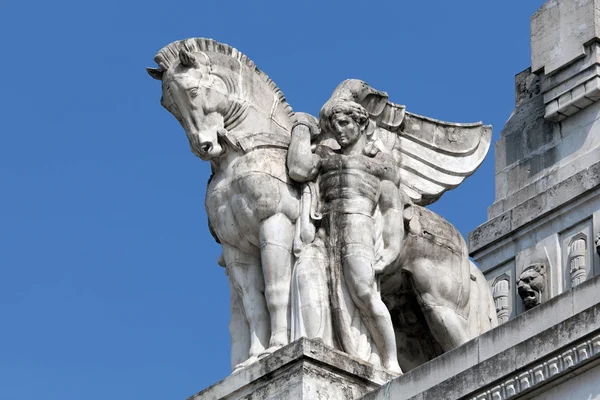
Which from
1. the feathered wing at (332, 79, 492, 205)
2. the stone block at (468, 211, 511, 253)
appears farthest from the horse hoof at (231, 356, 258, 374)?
the stone block at (468, 211, 511, 253)

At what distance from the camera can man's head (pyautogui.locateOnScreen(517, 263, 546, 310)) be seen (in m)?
27.7

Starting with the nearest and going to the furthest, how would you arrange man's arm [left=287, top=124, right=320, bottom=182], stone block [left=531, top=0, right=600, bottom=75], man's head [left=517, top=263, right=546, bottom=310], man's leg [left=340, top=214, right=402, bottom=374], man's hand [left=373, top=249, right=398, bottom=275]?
man's leg [left=340, top=214, right=402, bottom=374] → man's hand [left=373, top=249, right=398, bottom=275] → man's arm [left=287, top=124, right=320, bottom=182] → man's head [left=517, top=263, right=546, bottom=310] → stone block [left=531, top=0, right=600, bottom=75]

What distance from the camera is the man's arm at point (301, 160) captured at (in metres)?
22.8

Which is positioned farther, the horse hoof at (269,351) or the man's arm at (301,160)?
the man's arm at (301,160)

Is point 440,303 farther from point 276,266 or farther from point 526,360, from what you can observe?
point 526,360

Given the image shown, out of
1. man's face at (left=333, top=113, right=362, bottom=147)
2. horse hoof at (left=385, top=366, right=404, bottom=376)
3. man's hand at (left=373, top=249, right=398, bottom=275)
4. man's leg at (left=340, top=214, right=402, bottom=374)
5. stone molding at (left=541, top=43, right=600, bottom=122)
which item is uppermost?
stone molding at (left=541, top=43, right=600, bottom=122)

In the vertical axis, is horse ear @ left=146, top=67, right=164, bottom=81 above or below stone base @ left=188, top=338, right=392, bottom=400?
above

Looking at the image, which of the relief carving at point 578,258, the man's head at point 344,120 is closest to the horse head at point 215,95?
the man's head at point 344,120

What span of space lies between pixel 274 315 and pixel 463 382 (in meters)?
3.43

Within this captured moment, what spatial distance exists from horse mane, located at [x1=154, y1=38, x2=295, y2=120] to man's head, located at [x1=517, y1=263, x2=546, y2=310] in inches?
210

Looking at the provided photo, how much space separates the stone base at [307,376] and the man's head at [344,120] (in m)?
2.49

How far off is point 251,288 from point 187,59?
2.48 meters

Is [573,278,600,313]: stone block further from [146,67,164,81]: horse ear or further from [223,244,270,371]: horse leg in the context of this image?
[146,67,164,81]: horse ear

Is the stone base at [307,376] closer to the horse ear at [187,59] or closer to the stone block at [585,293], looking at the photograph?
the stone block at [585,293]
